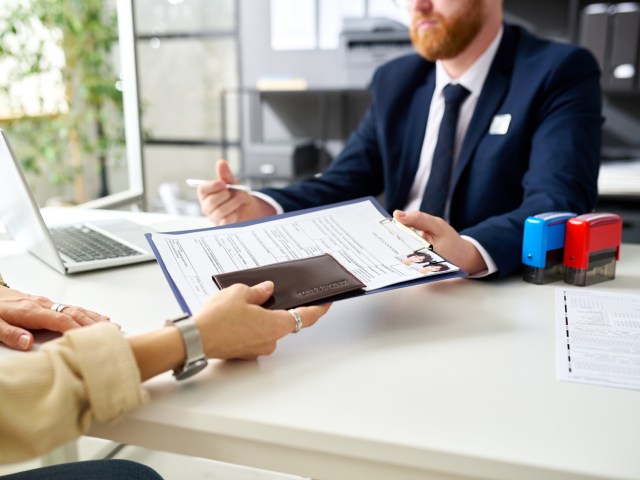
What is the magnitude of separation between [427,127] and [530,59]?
0.96 feet

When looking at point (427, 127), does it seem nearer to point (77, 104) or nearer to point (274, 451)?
point (274, 451)

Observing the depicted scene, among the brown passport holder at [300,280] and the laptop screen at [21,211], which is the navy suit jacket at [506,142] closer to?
the brown passport holder at [300,280]

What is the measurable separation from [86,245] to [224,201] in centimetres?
28

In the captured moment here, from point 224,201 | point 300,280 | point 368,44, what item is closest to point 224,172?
point 224,201

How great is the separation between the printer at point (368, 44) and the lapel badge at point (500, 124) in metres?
1.87

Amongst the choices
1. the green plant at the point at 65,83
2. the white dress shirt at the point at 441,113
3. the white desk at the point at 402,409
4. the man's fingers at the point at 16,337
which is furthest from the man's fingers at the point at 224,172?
the green plant at the point at 65,83

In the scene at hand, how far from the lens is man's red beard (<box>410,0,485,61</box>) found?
5.10ft

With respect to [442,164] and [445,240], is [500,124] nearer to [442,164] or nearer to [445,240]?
[442,164]

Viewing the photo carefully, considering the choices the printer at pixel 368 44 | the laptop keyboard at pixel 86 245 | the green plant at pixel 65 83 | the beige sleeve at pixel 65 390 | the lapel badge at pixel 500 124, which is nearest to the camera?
the beige sleeve at pixel 65 390

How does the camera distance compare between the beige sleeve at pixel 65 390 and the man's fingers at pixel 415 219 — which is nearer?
the beige sleeve at pixel 65 390

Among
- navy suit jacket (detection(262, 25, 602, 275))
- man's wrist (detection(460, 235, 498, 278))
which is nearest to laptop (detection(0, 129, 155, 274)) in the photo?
navy suit jacket (detection(262, 25, 602, 275))

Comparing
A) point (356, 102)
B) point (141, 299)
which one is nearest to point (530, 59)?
point (141, 299)

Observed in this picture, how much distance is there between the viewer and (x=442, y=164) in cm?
149

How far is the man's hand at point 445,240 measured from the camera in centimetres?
98
